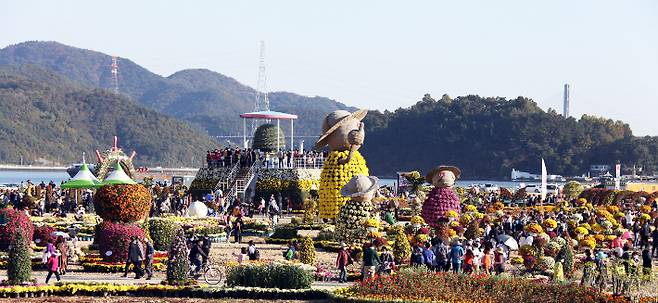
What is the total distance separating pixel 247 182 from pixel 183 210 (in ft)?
30.6

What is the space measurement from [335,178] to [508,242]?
9.14 meters

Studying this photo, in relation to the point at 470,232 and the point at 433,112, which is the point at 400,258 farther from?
the point at 433,112

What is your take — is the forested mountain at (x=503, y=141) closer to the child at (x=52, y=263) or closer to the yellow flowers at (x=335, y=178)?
the yellow flowers at (x=335, y=178)

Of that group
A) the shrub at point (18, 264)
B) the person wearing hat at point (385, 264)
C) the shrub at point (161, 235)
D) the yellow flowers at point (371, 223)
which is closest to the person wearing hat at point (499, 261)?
the person wearing hat at point (385, 264)

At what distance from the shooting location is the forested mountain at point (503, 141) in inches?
6747

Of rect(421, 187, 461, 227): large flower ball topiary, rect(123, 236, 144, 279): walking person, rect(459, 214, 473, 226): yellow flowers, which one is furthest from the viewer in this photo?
rect(421, 187, 461, 227): large flower ball topiary

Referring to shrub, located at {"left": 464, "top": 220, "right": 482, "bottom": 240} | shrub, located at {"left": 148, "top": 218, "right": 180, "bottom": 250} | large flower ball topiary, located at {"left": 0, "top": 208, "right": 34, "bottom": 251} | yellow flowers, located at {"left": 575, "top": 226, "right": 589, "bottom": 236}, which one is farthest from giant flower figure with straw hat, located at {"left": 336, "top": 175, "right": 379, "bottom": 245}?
large flower ball topiary, located at {"left": 0, "top": 208, "right": 34, "bottom": 251}

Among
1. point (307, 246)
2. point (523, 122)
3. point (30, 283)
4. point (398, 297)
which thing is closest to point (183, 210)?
point (307, 246)

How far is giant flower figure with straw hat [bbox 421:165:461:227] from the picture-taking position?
48156mm

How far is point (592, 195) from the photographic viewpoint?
7406cm

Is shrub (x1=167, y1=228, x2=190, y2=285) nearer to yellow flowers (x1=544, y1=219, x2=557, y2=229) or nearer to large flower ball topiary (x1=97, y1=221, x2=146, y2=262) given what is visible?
large flower ball topiary (x1=97, y1=221, x2=146, y2=262)

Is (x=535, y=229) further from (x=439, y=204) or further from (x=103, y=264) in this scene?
(x=103, y=264)

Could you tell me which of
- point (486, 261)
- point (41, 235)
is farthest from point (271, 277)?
point (41, 235)

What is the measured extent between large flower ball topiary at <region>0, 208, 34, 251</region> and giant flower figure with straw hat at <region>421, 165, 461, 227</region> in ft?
56.3
